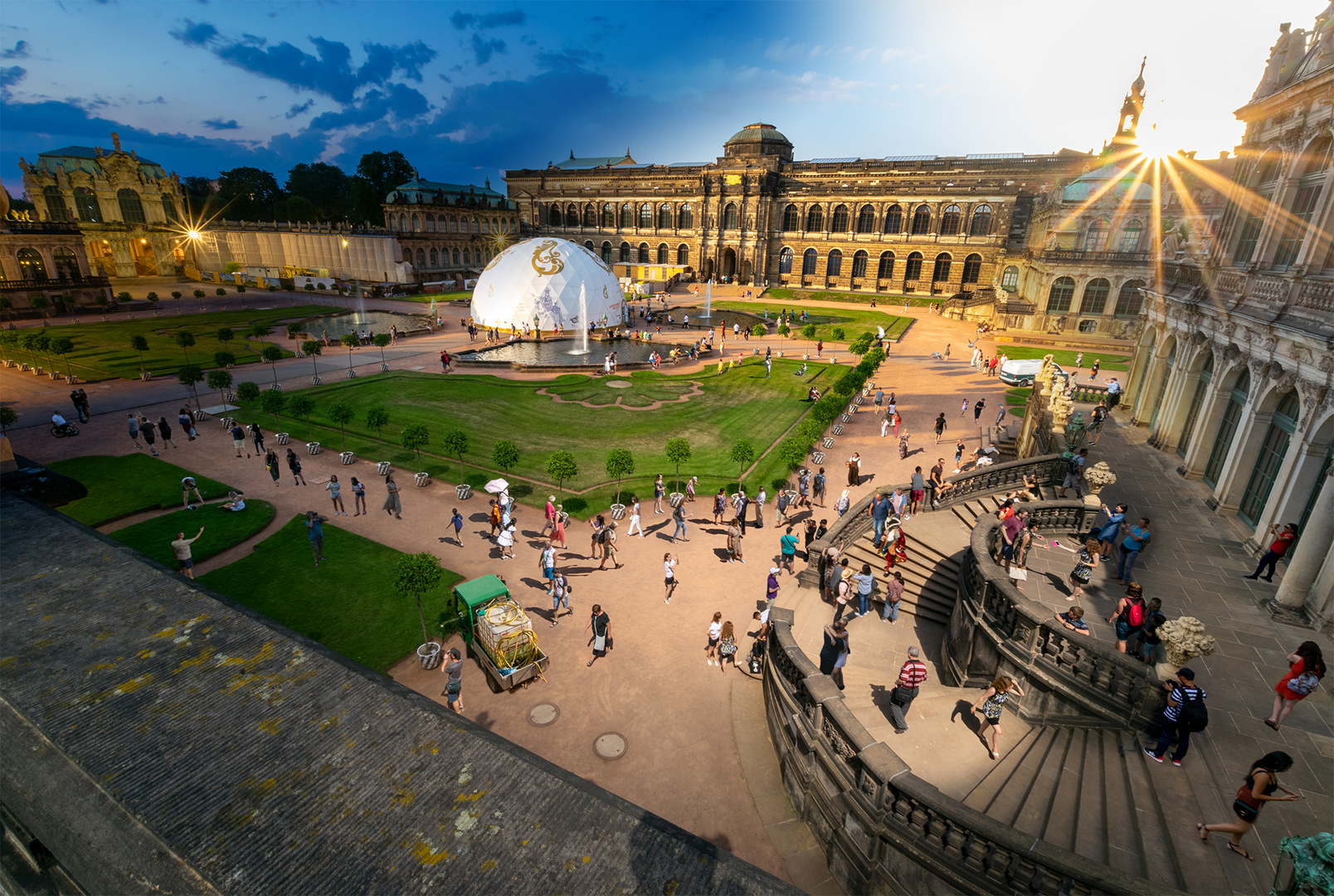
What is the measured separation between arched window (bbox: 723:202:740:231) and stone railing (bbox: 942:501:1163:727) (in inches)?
3410

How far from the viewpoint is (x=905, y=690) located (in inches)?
454

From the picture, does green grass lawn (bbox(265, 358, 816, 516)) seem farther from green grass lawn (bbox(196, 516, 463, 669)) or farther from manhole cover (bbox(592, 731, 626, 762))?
manhole cover (bbox(592, 731, 626, 762))

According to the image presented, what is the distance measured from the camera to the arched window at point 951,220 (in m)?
79.9

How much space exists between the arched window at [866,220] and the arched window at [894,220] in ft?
6.10

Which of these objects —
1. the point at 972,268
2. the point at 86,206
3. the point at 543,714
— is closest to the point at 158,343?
the point at 86,206

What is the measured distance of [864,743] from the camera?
367 inches

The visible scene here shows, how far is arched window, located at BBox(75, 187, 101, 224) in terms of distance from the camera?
7444cm

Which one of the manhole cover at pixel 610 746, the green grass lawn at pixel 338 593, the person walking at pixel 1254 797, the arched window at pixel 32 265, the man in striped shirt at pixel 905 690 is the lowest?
the manhole cover at pixel 610 746

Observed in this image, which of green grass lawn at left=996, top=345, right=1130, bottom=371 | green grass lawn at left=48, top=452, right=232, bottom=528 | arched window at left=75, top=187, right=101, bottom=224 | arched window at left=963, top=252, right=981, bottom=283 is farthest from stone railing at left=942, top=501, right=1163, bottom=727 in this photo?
arched window at left=75, top=187, right=101, bottom=224

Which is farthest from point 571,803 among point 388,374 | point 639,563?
point 388,374

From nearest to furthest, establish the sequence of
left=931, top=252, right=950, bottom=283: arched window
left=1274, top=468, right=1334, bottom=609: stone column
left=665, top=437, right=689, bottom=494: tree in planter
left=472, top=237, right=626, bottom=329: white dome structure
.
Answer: left=1274, top=468, right=1334, bottom=609: stone column
left=665, top=437, right=689, bottom=494: tree in planter
left=472, top=237, right=626, bottom=329: white dome structure
left=931, top=252, right=950, bottom=283: arched window

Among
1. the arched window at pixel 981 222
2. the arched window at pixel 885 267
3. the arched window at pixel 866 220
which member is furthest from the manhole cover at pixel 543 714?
the arched window at pixel 866 220

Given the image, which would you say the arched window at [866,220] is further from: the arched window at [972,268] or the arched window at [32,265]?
the arched window at [32,265]

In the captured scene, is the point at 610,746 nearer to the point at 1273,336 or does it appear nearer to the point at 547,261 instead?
the point at 1273,336
